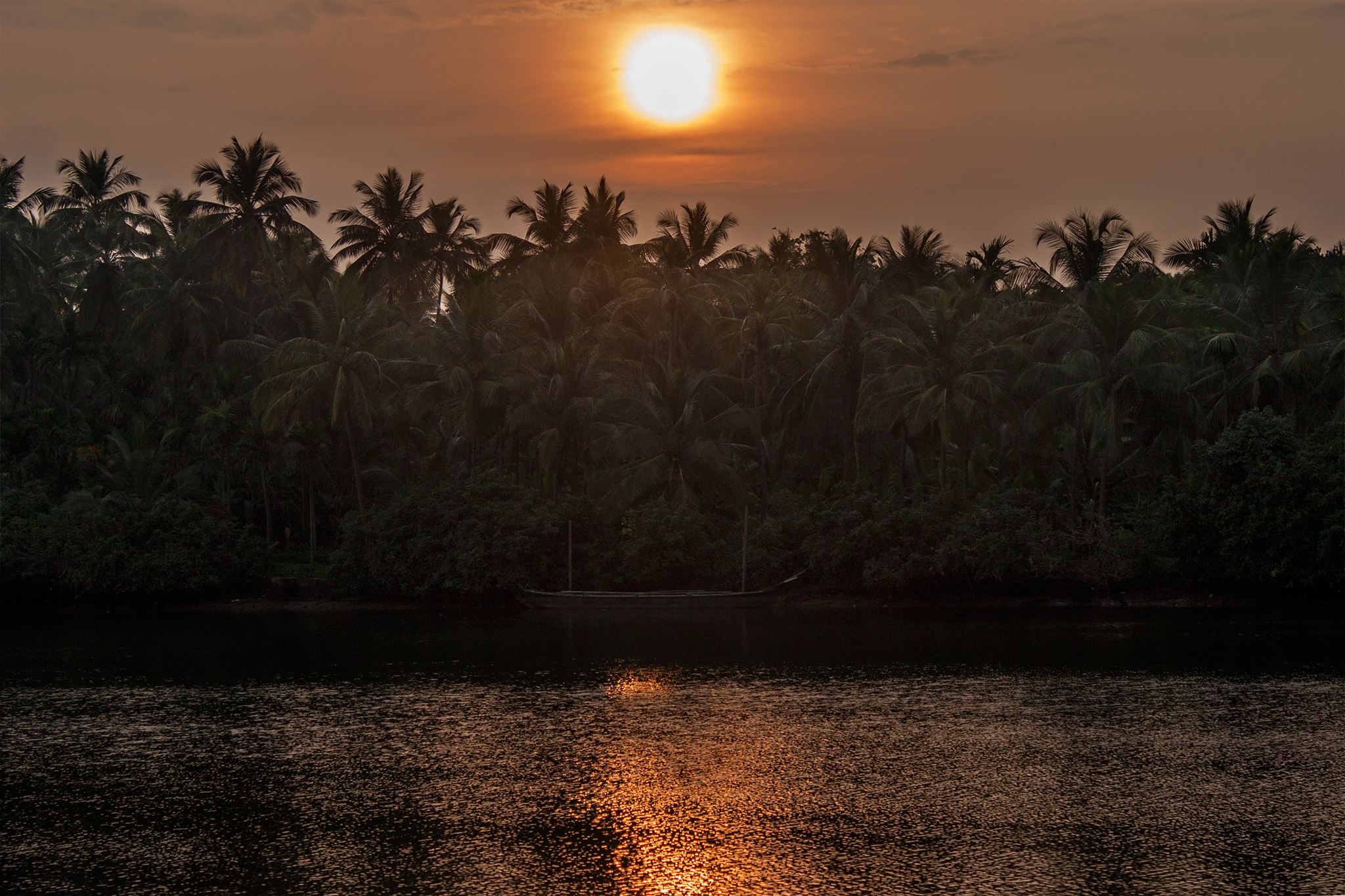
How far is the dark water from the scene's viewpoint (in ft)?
39.4

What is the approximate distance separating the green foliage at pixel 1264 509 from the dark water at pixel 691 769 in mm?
5808

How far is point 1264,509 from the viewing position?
3556 centimetres

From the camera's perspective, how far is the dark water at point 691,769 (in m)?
12.0

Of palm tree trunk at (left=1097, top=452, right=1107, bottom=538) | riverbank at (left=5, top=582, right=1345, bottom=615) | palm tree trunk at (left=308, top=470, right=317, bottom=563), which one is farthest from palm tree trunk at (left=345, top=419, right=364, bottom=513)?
palm tree trunk at (left=1097, top=452, right=1107, bottom=538)

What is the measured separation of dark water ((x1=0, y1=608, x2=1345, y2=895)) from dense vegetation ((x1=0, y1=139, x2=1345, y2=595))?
35.1ft

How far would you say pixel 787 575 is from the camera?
138 feet

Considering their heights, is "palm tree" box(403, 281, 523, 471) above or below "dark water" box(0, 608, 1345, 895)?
above

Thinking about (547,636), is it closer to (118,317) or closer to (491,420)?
(491,420)

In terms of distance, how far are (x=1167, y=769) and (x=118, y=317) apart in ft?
177

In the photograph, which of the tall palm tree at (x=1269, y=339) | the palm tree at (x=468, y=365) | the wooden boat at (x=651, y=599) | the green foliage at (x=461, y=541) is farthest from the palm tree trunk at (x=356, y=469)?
the tall palm tree at (x=1269, y=339)

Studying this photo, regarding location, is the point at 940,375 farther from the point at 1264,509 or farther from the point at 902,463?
the point at 1264,509

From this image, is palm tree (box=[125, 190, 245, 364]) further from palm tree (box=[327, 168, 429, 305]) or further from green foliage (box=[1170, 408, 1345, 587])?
green foliage (box=[1170, 408, 1345, 587])

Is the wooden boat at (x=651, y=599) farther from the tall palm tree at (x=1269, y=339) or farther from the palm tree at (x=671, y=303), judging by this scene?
the tall palm tree at (x=1269, y=339)

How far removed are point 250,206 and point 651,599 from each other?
1099 inches
